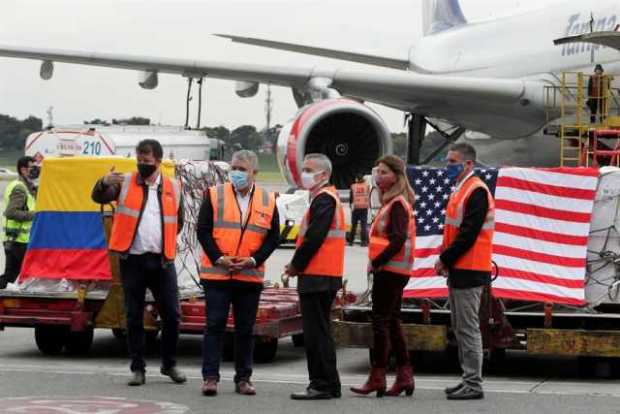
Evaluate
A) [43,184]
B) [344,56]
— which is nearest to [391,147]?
[344,56]

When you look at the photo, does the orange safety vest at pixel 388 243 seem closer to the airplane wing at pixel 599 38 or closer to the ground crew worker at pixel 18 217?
the ground crew worker at pixel 18 217

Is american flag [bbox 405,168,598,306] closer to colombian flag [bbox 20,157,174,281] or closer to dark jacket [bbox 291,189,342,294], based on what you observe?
dark jacket [bbox 291,189,342,294]

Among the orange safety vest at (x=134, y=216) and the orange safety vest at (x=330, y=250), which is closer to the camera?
the orange safety vest at (x=330, y=250)

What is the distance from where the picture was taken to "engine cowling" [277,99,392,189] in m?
24.0

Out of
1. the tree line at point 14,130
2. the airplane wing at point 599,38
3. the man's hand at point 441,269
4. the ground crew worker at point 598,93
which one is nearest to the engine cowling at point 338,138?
the ground crew worker at point 598,93

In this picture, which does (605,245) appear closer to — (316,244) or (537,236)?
(537,236)

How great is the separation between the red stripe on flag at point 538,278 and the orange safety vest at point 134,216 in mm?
2485

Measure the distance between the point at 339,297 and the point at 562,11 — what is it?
13.8m

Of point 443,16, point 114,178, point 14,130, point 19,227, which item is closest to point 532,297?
point 114,178

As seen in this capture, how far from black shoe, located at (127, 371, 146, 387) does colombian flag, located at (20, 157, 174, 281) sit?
183 cm

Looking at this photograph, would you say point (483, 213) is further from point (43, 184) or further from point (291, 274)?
point (43, 184)

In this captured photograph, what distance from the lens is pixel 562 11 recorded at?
25531 mm

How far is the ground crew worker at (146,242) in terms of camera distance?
10.5m

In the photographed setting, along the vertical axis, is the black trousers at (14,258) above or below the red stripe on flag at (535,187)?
below
